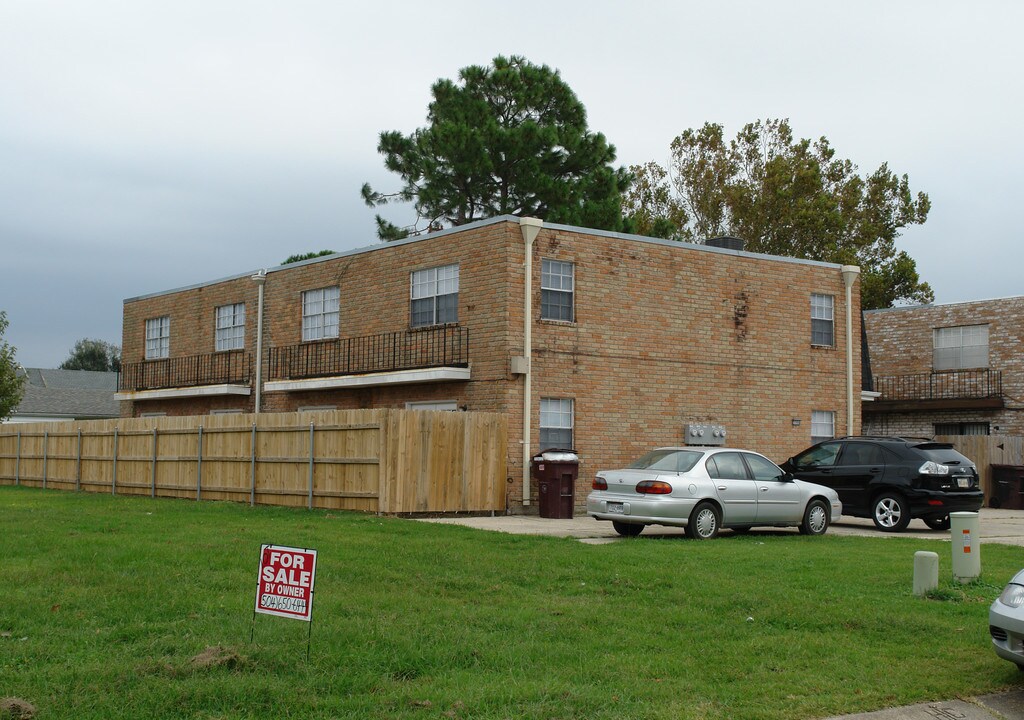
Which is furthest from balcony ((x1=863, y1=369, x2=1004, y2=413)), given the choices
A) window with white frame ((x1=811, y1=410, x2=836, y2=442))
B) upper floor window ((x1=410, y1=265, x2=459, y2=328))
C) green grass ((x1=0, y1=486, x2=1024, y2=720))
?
green grass ((x1=0, y1=486, x2=1024, y2=720))

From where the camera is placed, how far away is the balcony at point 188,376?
29.5m

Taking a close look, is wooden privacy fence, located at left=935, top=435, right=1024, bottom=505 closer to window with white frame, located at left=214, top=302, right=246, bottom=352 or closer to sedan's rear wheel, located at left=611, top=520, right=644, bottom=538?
sedan's rear wheel, located at left=611, top=520, right=644, bottom=538

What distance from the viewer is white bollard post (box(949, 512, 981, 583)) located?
11.1 metres

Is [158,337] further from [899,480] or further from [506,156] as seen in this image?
[899,480]

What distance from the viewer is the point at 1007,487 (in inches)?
1117

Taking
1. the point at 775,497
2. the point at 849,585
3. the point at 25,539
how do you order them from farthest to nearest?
1. the point at 775,497
2. the point at 25,539
3. the point at 849,585

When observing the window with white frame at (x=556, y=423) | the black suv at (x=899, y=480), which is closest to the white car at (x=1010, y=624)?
the black suv at (x=899, y=480)

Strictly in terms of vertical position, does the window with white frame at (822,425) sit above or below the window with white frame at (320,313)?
below

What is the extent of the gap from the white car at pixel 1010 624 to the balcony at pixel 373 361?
15.5 metres

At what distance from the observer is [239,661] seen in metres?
7.34

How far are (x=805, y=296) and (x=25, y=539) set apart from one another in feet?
62.2

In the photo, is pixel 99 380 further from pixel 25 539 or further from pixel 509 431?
pixel 25 539

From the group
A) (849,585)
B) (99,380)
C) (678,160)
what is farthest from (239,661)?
(99,380)

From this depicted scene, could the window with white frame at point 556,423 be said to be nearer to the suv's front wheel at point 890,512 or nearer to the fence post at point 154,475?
the suv's front wheel at point 890,512
